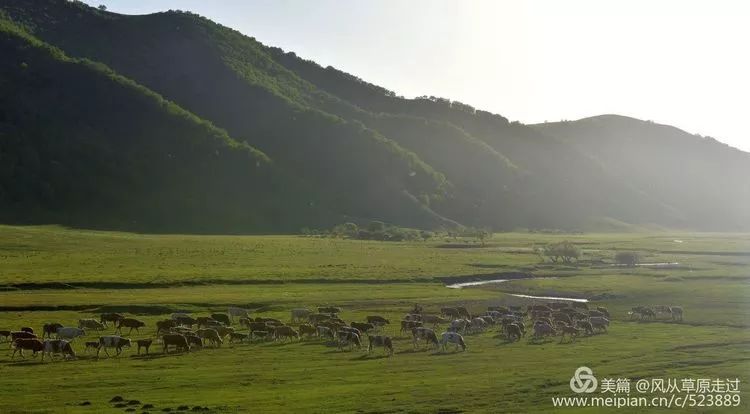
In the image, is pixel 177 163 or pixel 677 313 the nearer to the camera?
pixel 677 313

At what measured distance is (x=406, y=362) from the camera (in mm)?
38219

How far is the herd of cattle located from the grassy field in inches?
36.2

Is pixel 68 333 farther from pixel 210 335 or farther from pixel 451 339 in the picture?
pixel 451 339

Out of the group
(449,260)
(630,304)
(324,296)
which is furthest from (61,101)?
(630,304)

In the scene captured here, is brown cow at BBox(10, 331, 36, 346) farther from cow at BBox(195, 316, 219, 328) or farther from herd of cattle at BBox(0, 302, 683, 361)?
cow at BBox(195, 316, 219, 328)

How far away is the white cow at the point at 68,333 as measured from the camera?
1668 inches

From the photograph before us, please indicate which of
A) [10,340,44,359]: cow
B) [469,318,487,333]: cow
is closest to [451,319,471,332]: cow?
[469,318,487,333]: cow

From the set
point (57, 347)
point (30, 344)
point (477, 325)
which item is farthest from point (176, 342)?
point (477, 325)

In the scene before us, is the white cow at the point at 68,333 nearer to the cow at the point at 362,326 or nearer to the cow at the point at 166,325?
the cow at the point at 166,325

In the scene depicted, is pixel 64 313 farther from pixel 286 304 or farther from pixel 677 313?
pixel 677 313

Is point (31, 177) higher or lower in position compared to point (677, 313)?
higher

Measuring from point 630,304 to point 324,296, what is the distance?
2731cm

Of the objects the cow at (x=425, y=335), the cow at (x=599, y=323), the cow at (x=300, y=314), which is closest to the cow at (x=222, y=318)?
the cow at (x=300, y=314)

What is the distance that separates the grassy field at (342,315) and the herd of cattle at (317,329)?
3.02ft
